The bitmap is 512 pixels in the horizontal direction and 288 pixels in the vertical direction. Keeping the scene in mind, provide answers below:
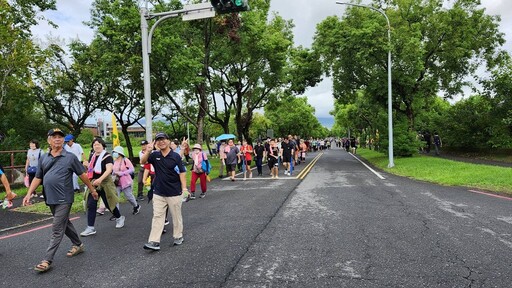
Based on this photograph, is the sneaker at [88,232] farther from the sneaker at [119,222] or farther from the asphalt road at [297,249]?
the sneaker at [119,222]

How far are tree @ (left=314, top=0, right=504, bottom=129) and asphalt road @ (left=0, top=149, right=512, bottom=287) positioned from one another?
14.2 meters

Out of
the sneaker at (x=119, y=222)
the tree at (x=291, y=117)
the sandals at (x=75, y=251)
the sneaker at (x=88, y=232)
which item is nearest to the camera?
the sandals at (x=75, y=251)

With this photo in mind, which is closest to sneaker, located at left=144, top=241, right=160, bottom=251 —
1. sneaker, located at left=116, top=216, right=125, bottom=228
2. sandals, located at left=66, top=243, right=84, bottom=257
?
sandals, located at left=66, top=243, right=84, bottom=257

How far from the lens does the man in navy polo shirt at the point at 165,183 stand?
5336 millimetres

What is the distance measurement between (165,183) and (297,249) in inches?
84.8

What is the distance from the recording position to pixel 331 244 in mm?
5289

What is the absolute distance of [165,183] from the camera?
5.38 m

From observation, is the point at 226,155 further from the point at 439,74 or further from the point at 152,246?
the point at 439,74

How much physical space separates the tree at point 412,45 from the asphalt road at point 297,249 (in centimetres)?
1419

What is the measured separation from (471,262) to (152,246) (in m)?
4.21

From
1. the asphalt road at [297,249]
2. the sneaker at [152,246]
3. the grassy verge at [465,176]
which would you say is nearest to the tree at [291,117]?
the grassy verge at [465,176]

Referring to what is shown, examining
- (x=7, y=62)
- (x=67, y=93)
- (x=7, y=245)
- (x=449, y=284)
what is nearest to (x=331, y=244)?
(x=449, y=284)

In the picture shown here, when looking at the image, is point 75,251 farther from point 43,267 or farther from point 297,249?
point 297,249

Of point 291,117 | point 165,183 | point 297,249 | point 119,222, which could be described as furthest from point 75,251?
point 291,117
